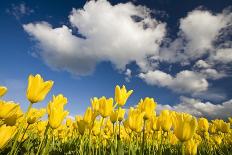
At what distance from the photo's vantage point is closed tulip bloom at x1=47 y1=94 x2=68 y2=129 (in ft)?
13.6

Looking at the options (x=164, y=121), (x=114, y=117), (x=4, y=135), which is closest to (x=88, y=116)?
(x=114, y=117)

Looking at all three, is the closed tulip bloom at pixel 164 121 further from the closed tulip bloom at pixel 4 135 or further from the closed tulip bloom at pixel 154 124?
the closed tulip bloom at pixel 4 135

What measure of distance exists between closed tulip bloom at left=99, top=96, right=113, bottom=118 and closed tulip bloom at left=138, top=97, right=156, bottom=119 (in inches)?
29.8

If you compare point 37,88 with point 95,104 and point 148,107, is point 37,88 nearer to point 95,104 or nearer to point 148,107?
point 95,104

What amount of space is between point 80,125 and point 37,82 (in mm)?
1293

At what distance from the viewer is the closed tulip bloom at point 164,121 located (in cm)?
568

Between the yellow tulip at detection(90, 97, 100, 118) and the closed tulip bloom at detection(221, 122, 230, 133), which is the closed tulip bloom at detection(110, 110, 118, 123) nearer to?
the yellow tulip at detection(90, 97, 100, 118)

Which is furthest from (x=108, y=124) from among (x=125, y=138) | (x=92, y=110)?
(x=92, y=110)

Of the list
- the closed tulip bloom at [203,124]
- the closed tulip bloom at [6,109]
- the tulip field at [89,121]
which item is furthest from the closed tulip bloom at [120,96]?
the closed tulip bloom at [203,124]

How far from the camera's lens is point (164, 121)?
5711 millimetres

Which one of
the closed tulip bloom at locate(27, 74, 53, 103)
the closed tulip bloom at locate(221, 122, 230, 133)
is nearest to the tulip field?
the closed tulip bloom at locate(27, 74, 53, 103)

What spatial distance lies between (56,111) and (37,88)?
44cm

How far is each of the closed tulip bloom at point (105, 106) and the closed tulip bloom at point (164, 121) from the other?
1014mm

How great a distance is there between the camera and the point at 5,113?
3748 millimetres
